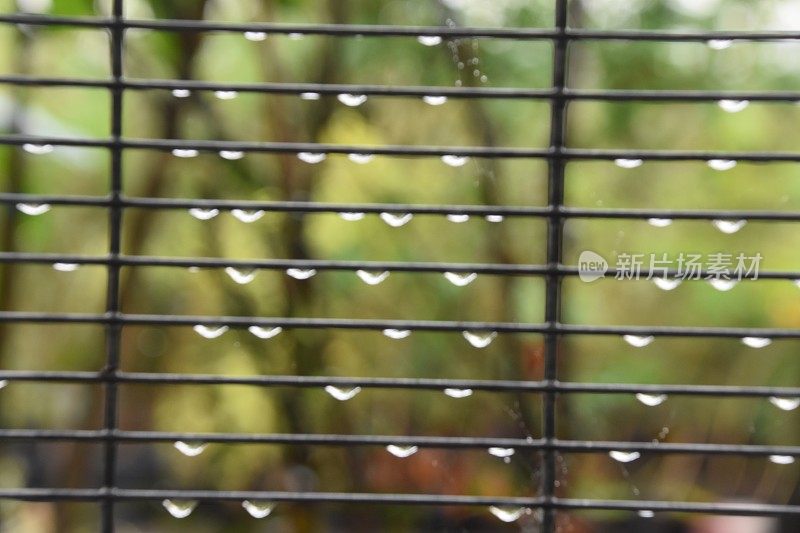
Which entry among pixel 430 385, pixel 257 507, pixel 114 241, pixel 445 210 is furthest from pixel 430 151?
pixel 257 507

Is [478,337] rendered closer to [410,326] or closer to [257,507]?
[410,326]

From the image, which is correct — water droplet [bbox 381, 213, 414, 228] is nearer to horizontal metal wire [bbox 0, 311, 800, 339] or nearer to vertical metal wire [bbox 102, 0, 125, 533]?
horizontal metal wire [bbox 0, 311, 800, 339]

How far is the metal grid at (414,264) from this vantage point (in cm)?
116

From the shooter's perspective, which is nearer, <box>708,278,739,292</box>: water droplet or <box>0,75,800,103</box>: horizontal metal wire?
<box>0,75,800,103</box>: horizontal metal wire

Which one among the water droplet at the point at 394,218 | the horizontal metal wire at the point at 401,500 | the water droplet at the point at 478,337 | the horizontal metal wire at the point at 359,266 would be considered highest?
the water droplet at the point at 394,218

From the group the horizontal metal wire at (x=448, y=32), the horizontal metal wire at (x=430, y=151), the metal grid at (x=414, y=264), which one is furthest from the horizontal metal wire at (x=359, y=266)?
the horizontal metal wire at (x=448, y=32)

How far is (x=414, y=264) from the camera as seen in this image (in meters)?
1.17

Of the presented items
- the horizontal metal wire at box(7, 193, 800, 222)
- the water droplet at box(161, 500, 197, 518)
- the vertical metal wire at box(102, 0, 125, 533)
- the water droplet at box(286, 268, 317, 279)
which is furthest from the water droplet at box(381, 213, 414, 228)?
the water droplet at box(161, 500, 197, 518)

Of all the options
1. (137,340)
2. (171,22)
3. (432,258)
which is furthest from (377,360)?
(171,22)

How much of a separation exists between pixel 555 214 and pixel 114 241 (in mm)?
665

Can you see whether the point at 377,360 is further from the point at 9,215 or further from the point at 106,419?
the point at 9,215

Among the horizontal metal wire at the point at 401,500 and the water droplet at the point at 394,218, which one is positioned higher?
the water droplet at the point at 394,218

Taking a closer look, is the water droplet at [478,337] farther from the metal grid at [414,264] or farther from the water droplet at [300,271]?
the water droplet at [300,271]

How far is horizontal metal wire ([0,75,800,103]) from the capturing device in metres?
1.14
